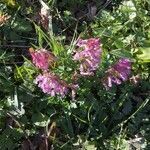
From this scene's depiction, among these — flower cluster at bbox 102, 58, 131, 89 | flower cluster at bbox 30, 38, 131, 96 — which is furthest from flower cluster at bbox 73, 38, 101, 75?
flower cluster at bbox 102, 58, 131, 89

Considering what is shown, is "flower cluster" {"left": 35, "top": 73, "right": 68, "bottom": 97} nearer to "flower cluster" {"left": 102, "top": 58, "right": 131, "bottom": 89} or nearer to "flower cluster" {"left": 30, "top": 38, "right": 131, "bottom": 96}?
"flower cluster" {"left": 30, "top": 38, "right": 131, "bottom": 96}

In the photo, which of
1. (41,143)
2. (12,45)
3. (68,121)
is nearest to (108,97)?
(68,121)

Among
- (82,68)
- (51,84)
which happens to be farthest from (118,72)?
(51,84)

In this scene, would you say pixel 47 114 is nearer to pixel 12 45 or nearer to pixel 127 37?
pixel 12 45

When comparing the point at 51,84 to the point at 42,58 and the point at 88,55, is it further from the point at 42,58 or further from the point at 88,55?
the point at 88,55

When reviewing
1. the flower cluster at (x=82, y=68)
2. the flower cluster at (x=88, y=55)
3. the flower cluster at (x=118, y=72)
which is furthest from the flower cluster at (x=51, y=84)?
the flower cluster at (x=118, y=72)
